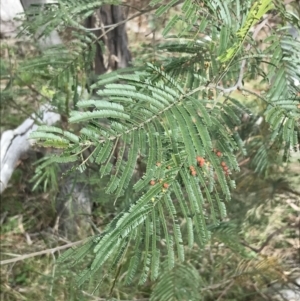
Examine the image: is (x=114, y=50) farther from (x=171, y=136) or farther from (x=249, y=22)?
(x=171, y=136)

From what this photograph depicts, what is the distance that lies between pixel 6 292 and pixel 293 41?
178 cm

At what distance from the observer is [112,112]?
2.16ft

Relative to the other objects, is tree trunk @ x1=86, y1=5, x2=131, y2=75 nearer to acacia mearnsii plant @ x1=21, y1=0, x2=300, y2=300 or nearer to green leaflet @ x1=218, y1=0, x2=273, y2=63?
acacia mearnsii plant @ x1=21, y1=0, x2=300, y2=300

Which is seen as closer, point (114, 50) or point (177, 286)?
point (177, 286)

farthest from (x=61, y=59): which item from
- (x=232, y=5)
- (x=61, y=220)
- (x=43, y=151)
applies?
(x=61, y=220)

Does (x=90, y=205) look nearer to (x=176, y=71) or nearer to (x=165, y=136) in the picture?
(x=176, y=71)

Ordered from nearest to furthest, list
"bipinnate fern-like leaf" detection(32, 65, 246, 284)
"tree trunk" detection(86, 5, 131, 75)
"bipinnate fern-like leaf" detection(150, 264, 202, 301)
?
1. "bipinnate fern-like leaf" detection(32, 65, 246, 284)
2. "bipinnate fern-like leaf" detection(150, 264, 202, 301)
3. "tree trunk" detection(86, 5, 131, 75)

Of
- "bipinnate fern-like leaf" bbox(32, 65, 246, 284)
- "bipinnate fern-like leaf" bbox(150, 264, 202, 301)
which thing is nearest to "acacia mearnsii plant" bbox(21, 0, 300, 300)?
"bipinnate fern-like leaf" bbox(32, 65, 246, 284)

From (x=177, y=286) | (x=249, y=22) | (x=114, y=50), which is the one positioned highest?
(x=249, y=22)

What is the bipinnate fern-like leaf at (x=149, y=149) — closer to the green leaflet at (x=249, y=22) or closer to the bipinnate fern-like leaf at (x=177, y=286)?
the green leaflet at (x=249, y=22)

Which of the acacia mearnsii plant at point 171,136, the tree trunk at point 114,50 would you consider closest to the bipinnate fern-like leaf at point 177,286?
the acacia mearnsii plant at point 171,136

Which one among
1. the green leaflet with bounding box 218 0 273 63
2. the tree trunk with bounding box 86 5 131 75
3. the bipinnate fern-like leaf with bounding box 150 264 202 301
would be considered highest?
the green leaflet with bounding box 218 0 273 63

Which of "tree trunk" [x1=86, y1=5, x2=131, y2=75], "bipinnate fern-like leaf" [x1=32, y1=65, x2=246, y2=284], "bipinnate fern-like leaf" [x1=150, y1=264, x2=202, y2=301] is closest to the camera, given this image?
"bipinnate fern-like leaf" [x1=32, y1=65, x2=246, y2=284]

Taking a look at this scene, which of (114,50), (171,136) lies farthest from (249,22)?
(114,50)
